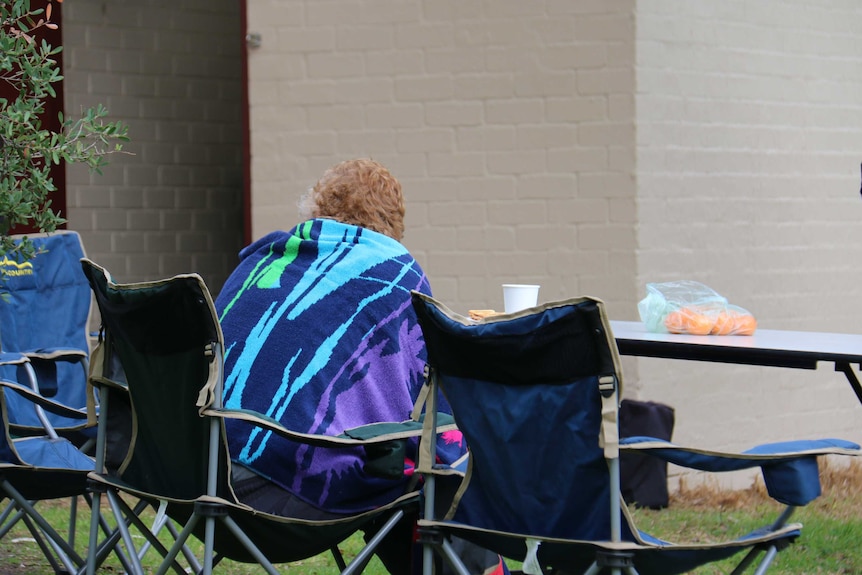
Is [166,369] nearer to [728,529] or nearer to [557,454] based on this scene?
[557,454]

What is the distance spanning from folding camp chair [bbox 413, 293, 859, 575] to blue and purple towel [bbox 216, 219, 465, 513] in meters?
0.33

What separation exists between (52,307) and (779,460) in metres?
3.19

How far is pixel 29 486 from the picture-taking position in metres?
3.18

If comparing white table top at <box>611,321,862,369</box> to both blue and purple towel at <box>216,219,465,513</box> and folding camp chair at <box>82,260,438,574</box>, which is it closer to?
blue and purple towel at <box>216,219,465,513</box>

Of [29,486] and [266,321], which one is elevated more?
[266,321]

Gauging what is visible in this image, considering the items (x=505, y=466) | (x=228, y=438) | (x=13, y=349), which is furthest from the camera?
(x=13, y=349)

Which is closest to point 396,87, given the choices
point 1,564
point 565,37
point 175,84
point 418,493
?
point 565,37

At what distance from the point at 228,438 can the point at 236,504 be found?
0.86 feet

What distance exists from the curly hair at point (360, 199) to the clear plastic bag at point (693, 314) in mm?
728

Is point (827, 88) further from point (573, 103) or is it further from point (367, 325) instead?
point (367, 325)

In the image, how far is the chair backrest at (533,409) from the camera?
2.21 m

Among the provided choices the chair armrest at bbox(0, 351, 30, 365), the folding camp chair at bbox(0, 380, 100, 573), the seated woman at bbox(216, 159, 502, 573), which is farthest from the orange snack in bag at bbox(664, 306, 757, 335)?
the chair armrest at bbox(0, 351, 30, 365)

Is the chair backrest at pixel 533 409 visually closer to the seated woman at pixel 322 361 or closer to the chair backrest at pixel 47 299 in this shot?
the seated woman at pixel 322 361

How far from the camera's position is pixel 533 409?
2.30 meters
